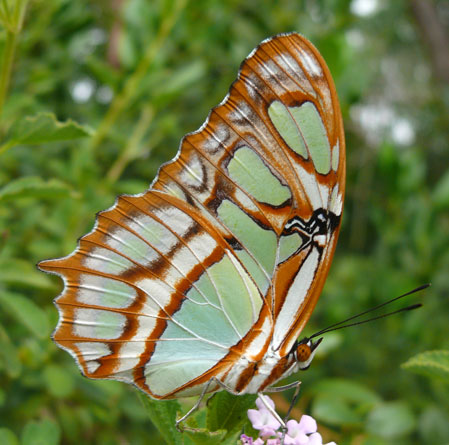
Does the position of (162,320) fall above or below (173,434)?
above

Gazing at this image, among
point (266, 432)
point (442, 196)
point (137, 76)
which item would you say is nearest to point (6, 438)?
point (266, 432)

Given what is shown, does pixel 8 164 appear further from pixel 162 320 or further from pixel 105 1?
pixel 105 1

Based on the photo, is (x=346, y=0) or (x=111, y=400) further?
(x=346, y=0)

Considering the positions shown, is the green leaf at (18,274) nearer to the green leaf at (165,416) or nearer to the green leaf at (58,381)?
the green leaf at (58,381)

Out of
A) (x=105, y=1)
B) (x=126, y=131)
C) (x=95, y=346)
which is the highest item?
(x=105, y=1)

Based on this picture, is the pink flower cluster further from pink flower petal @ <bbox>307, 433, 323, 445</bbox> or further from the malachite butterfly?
the malachite butterfly

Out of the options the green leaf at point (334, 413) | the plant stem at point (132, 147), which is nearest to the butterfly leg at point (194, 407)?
the green leaf at point (334, 413)

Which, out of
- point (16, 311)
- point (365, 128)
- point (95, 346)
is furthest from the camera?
point (365, 128)

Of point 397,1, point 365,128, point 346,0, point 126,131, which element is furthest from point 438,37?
point 126,131
